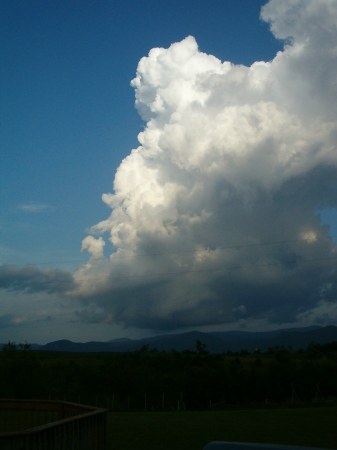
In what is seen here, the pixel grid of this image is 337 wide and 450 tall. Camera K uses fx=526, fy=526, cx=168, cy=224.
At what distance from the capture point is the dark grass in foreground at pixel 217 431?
14.2 meters

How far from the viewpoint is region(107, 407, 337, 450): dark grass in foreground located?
46.4 feet

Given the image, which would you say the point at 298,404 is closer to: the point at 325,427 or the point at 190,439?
the point at 325,427

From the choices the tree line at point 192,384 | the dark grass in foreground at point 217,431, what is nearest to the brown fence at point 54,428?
the dark grass in foreground at point 217,431

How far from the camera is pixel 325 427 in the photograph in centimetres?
1773

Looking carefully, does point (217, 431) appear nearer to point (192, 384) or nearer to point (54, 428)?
point (54, 428)

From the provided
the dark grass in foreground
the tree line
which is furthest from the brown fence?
the tree line

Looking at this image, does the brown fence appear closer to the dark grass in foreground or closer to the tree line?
the dark grass in foreground

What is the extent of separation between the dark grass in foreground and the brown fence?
2241mm

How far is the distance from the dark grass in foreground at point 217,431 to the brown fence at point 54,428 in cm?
224

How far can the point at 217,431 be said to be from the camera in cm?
1678

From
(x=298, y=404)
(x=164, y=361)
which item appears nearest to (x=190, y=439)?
(x=298, y=404)

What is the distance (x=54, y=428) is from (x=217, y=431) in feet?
35.4

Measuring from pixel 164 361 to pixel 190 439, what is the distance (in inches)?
2523

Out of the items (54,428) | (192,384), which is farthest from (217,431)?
(192,384)
